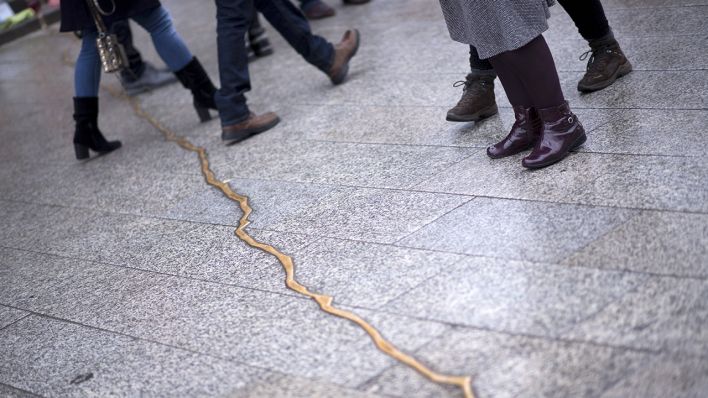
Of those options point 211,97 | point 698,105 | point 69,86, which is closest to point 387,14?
point 211,97

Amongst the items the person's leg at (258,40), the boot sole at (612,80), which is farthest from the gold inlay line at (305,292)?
the person's leg at (258,40)

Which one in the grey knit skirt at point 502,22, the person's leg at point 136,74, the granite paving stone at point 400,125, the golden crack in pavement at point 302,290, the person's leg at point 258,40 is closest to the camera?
the golden crack in pavement at point 302,290

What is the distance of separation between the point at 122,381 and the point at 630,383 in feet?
4.52

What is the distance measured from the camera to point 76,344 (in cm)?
312

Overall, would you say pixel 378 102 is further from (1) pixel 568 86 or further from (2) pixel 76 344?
(2) pixel 76 344

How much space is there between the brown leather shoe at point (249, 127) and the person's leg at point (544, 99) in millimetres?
1703

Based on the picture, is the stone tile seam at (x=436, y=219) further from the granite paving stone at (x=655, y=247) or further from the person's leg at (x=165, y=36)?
the person's leg at (x=165, y=36)

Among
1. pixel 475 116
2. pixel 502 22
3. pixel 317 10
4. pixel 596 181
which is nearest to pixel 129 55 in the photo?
pixel 317 10

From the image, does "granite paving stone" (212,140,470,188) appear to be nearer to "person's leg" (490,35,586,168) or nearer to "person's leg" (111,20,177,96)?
"person's leg" (490,35,586,168)

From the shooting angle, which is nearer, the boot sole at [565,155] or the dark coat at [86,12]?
the boot sole at [565,155]

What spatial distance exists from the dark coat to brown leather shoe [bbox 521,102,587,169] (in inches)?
94.7

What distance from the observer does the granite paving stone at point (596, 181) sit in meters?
2.99

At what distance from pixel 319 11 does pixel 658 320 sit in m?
5.41

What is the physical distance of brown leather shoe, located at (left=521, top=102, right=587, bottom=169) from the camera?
11.2ft
